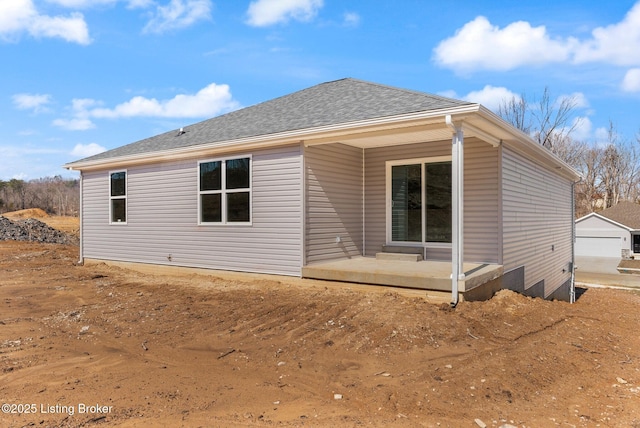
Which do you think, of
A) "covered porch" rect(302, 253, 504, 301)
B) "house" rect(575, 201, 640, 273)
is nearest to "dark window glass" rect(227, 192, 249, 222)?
"covered porch" rect(302, 253, 504, 301)

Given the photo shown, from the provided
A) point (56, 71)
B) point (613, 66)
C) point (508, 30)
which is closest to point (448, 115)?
point (56, 71)

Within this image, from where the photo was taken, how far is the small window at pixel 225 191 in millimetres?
8375

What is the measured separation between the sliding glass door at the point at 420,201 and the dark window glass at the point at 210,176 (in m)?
3.74

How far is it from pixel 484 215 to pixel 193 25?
8.85 meters

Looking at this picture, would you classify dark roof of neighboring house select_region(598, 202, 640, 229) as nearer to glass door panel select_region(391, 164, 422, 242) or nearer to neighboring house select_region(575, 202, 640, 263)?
neighboring house select_region(575, 202, 640, 263)

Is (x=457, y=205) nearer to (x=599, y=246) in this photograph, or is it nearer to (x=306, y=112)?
(x=306, y=112)

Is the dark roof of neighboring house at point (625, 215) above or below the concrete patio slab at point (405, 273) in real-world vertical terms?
above

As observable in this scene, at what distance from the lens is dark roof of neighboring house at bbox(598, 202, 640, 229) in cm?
3278

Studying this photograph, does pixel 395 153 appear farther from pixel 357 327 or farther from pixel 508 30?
pixel 508 30

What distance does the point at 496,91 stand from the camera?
35406 millimetres

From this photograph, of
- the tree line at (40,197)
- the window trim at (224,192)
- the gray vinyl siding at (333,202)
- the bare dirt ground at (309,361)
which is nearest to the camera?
the bare dirt ground at (309,361)

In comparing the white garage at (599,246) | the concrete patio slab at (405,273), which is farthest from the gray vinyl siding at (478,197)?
the white garage at (599,246)

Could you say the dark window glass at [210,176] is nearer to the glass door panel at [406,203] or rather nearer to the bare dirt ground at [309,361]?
the bare dirt ground at [309,361]

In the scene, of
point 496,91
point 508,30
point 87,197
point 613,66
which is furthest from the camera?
point 496,91
